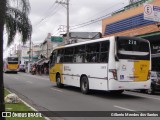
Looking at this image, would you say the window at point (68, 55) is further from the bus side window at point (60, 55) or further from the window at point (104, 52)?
the window at point (104, 52)

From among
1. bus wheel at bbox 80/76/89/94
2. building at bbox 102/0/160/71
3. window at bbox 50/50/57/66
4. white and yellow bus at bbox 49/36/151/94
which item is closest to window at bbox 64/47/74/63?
white and yellow bus at bbox 49/36/151/94

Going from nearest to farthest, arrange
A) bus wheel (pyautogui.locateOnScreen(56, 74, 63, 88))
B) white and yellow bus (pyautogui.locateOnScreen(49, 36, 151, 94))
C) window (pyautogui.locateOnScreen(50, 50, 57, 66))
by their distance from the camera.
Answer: white and yellow bus (pyautogui.locateOnScreen(49, 36, 151, 94)) < bus wheel (pyautogui.locateOnScreen(56, 74, 63, 88)) < window (pyautogui.locateOnScreen(50, 50, 57, 66))

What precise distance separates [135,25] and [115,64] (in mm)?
15555

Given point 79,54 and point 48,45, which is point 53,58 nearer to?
point 79,54

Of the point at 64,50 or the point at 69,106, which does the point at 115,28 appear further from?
the point at 69,106

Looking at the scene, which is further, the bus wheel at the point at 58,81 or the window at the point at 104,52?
the bus wheel at the point at 58,81

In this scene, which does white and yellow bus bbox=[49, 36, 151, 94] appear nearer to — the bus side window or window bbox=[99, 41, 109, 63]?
window bbox=[99, 41, 109, 63]

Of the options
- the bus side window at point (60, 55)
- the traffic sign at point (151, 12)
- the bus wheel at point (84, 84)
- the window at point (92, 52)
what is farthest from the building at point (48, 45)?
the window at point (92, 52)

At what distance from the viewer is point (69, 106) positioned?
14.2m

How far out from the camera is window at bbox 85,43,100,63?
1798 cm

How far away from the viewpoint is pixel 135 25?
31297 millimetres

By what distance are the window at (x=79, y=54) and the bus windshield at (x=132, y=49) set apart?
3294 millimetres

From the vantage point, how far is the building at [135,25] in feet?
93.2

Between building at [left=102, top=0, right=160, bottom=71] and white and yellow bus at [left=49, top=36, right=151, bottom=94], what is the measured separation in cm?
990
